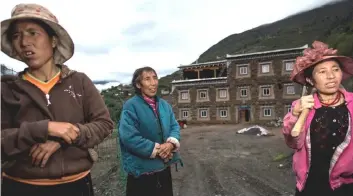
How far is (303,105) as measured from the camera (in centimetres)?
229

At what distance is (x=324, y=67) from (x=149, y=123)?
179 centimetres

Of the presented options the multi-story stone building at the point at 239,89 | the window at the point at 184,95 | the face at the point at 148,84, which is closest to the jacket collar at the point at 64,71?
the face at the point at 148,84

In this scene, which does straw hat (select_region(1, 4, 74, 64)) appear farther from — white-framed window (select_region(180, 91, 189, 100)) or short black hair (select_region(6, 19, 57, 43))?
white-framed window (select_region(180, 91, 189, 100))

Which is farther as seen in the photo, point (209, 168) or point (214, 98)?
point (214, 98)

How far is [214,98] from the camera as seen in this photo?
30594 millimetres

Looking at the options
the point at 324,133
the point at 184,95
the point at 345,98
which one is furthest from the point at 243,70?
the point at 324,133

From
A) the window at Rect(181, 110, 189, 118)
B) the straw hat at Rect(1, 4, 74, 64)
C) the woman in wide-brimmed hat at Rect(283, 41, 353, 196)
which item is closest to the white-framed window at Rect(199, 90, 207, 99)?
the window at Rect(181, 110, 189, 118)

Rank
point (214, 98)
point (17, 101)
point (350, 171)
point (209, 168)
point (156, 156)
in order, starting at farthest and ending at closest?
point (214, 98), point (209, 168), point (156, 156), point (350, 171), point (17, 101)

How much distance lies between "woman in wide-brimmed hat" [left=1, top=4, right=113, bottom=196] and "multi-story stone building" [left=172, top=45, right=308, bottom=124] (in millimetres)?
27435

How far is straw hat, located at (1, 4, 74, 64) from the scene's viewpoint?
1831 mm

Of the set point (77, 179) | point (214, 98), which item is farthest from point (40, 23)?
point (214, 98)

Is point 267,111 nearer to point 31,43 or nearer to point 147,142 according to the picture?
point 147,142

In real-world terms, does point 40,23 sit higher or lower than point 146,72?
higher

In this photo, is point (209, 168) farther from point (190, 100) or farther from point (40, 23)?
point (190, 100)
